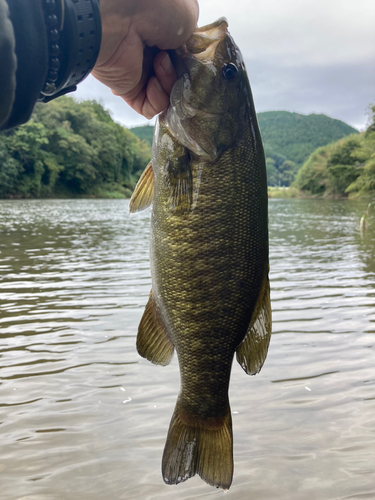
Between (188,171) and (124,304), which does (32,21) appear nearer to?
(188,171)

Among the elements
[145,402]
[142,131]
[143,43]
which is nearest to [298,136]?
[142,131]

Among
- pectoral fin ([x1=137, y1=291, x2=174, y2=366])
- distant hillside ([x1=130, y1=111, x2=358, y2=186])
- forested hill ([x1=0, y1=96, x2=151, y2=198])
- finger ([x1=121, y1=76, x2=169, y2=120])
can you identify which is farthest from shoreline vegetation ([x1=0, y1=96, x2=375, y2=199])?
distant hillside ([x1=130, y1=111, x2=358, y2=186])

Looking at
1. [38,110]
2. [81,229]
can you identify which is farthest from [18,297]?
[38,110]

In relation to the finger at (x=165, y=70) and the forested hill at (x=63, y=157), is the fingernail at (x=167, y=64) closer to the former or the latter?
the finger at (x=165, y=70)

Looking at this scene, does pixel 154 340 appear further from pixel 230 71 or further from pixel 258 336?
pixel 230 71

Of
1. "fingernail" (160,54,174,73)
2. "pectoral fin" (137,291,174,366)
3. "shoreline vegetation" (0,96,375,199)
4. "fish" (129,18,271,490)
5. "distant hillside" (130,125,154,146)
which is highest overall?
"distant hillside" (130,125,154,146)

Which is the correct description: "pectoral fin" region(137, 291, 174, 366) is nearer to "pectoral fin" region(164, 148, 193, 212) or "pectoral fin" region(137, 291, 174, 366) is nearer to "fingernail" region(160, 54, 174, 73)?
"pectoral fin" region(164, 148, 193, 212)

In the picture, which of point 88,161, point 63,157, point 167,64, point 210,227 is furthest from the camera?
point 88,161
